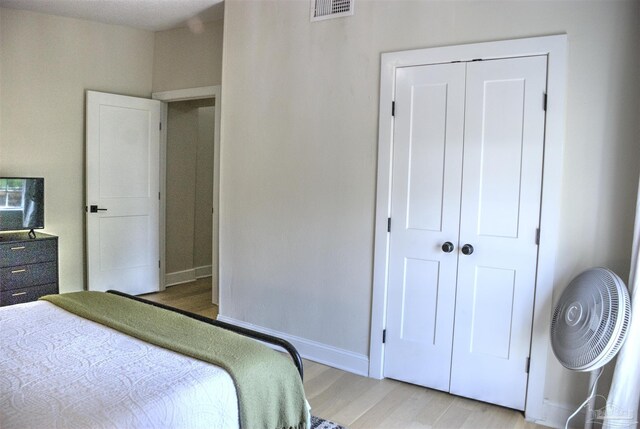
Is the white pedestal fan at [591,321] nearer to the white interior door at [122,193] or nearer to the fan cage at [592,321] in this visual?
the fan cage at [592,321]

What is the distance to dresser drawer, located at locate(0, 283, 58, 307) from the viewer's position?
3.85m

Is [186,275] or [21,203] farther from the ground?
[21,203]

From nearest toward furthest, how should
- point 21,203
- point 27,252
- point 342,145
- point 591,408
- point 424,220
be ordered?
point 591,408, point 424,220, point 342,145, point 27,252, point 21,203

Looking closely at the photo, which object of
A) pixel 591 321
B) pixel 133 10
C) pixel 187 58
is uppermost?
pixel 133 10

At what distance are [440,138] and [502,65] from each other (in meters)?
0.54

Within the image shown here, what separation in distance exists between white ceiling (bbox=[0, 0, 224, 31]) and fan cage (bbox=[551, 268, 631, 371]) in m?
3.54

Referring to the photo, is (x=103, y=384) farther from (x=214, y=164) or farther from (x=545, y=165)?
(x=214, y=164)

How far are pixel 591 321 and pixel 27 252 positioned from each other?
4045mm

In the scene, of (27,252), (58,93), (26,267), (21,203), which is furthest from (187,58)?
(26,267)

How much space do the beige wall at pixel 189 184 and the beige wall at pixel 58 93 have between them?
0.72m

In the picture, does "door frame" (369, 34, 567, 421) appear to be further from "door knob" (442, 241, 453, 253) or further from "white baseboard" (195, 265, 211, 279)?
"white baseboard" (195, 265, 211, 279)

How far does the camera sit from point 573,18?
8.59 feet

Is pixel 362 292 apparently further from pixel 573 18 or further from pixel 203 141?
pixel 203 141

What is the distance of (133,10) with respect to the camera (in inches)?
171
